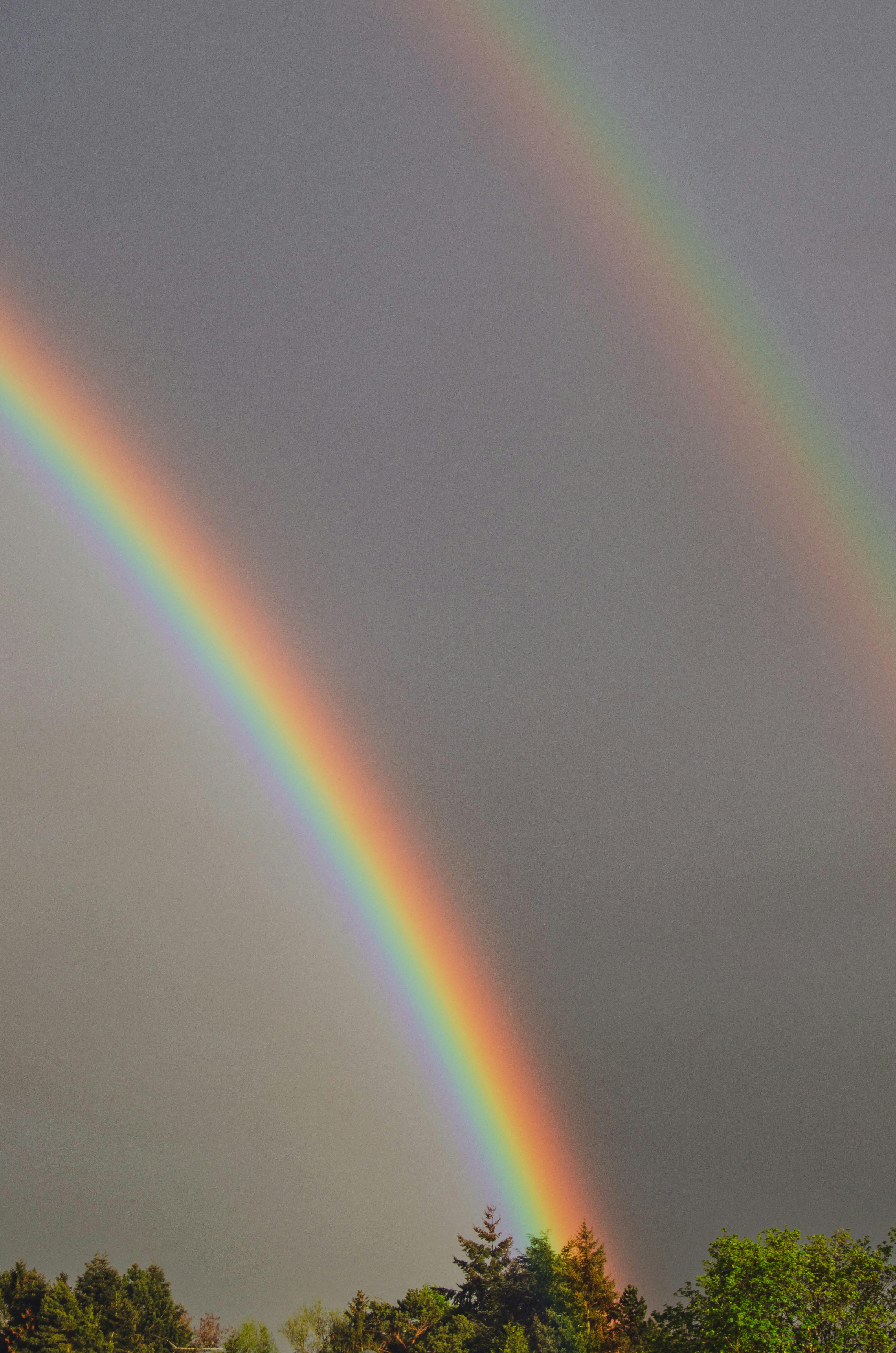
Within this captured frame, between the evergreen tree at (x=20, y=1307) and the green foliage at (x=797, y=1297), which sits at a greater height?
the green foliage at (x=797, y=1297)

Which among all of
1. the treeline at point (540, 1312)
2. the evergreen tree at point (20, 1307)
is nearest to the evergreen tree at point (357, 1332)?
the treeline at point (540, 1312)

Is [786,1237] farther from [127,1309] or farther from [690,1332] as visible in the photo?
[127,1309]

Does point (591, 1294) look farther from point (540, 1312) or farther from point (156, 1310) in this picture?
point (156, 1310)

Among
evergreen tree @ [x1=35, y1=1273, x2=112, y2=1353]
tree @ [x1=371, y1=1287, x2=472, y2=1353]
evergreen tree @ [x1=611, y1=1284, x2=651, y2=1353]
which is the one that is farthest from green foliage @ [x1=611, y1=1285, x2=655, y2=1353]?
evergreen tree @ [x1=35, y1=1273, x2=112, y2=1353]

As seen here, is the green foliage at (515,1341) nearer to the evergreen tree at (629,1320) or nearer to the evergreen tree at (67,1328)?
the evergreen tree at (629,1320)

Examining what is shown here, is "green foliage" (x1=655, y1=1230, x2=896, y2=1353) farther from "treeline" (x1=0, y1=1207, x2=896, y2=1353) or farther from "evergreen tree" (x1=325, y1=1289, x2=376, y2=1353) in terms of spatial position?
"evergreen tree" (x1=325, y1=1289, x2=376, y2=1353)

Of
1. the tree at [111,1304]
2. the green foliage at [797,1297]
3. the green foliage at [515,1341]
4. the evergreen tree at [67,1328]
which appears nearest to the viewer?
the green foliage at [797,1297]

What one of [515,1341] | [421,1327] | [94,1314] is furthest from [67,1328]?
[515,1341]
